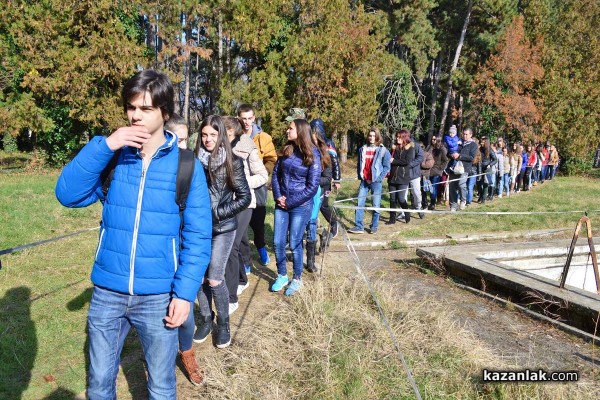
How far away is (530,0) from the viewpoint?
92.8 ft

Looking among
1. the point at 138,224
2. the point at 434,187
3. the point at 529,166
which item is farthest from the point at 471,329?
the point at 529,166

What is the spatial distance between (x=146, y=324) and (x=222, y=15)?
62.4 feet

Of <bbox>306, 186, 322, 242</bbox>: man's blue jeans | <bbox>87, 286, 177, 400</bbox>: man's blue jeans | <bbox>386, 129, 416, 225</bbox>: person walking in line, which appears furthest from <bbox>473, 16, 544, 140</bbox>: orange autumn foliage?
<bbox>87, 286, 177, 400</bbox>: man's blue jeans

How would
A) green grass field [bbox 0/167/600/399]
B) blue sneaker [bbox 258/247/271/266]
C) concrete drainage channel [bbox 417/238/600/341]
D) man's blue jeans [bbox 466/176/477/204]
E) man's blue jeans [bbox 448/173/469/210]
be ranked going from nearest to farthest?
1. green grass field [bbox 0/167/600/399]
2. concrete drainage channel [bbox 417/238/600/341]
3. blue sneaker [bbox 258/247/271/266]
4. man's blue jeans [bbox 448/173/469/210]
5. man's blue jeans [bbox 466/176/477/204]

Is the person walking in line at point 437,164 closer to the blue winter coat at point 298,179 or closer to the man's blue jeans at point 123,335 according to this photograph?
the blue winter coat at point 298,179

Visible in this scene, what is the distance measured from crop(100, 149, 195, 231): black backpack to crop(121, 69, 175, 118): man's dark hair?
9.3 inches

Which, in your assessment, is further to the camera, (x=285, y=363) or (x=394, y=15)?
(x=394, y=15)

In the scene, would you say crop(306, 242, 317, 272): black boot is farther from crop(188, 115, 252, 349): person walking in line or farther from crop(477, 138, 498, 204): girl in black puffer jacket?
crop(477, 138, 498, 204): girl in black puffer jacket

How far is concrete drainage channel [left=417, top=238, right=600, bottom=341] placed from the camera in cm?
476

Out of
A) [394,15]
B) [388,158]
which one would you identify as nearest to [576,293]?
[388,158]

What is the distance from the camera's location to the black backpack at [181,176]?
231 centimetres

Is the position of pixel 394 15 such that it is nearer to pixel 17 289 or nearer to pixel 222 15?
pixel 222 15

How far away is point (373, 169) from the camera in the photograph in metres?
8.61

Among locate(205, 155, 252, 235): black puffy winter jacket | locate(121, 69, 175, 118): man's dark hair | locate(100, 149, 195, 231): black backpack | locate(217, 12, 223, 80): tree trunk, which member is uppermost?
locate(217, 12, 223, 80): tree trunk
